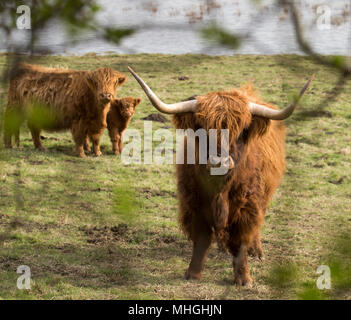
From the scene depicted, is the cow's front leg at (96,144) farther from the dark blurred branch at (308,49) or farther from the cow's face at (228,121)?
the dark blurred branch at (308,49)

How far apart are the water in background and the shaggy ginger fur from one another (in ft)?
8.99

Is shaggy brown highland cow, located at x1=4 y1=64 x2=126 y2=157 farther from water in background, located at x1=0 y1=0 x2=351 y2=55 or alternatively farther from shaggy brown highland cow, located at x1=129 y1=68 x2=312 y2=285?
water in background, located at x1=0 y1=0 x2=351 y2=55

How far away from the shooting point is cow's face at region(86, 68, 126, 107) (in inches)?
340

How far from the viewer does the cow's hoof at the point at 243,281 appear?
14.3 ft

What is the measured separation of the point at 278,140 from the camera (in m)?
5.02

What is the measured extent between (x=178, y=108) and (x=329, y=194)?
430 centimetres

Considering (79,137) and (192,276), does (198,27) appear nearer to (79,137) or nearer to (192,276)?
(192,276)

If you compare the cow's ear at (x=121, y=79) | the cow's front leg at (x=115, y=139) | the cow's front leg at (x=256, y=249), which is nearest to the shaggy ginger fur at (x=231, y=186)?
the cow's front leg at (x=256, y=249)

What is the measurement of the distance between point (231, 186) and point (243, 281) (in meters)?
0.83

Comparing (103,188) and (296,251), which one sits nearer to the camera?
(296,251)

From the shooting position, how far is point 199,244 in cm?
436

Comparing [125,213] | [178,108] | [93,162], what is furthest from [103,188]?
[125,213]

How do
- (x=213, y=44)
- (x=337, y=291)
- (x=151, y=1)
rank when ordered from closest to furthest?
1. (x=151, y=1)
2. (x=213, y=44)
3. (x=337, y=291)

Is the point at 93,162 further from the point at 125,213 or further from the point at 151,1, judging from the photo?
the point at 151,1
